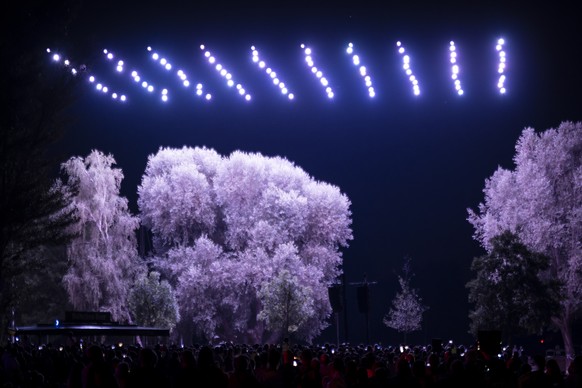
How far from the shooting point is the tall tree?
22.1 m

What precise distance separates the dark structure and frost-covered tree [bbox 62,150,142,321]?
16018 millimetres

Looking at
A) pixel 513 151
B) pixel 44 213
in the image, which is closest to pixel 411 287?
pixel 513 151

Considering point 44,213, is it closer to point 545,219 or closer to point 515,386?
point 515,386

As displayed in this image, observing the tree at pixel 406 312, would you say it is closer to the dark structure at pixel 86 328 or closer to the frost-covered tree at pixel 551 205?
the frost-covered tree at pixel 551 205

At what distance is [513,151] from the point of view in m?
56.4

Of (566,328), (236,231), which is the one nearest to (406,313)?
(566,328)

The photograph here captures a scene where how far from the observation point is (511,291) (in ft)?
124

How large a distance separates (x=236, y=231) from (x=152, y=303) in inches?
353

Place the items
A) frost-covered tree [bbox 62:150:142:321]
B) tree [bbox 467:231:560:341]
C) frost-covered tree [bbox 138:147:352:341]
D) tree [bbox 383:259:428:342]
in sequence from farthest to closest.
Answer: tree [bbox 383:259:428:342] → frost-covered tree [bbox 138:147:352:341] → frost-covered tree [bbox 62:150:142:321] → tree [bbox 467:231:560:341]

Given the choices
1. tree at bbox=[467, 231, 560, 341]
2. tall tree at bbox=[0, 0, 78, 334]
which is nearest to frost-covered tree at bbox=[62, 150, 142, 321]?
tree at bbox=[467, 231, 560, 341]

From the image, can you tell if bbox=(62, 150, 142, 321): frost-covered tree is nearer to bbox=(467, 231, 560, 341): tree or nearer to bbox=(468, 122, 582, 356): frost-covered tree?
bbox=(467, 231, 560, 341): tree

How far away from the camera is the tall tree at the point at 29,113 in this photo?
22.1 m

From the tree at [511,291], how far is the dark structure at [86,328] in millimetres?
15771

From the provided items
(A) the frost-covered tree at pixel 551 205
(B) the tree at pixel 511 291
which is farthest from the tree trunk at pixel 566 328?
(B) the tree at pixel 511 291
